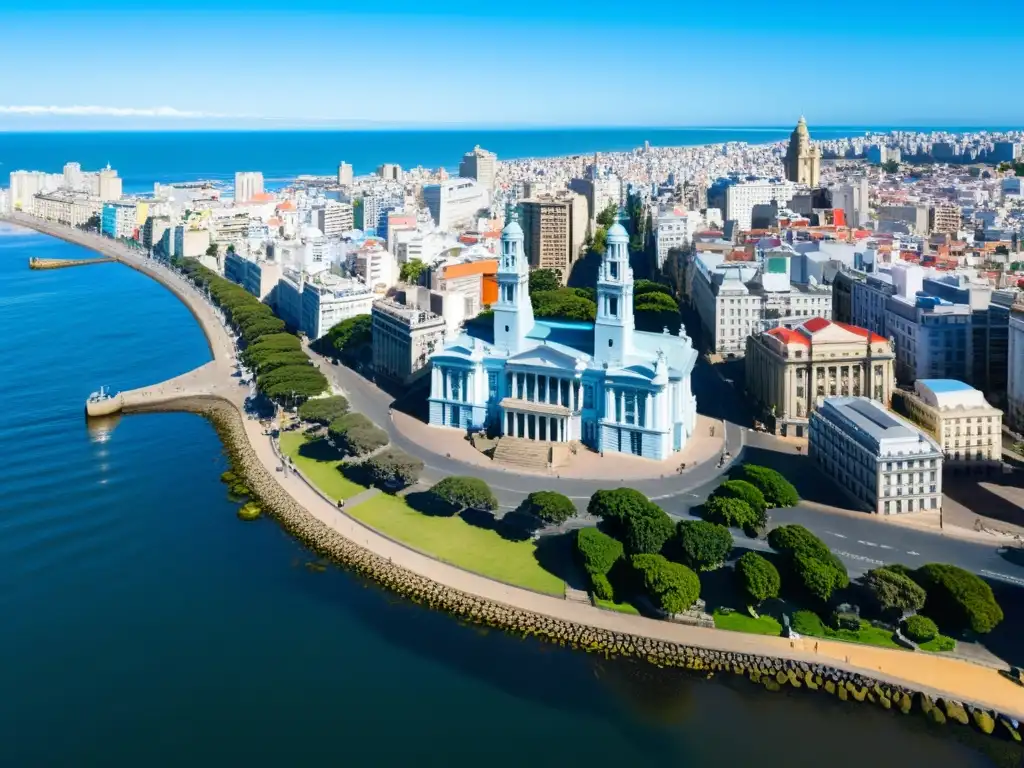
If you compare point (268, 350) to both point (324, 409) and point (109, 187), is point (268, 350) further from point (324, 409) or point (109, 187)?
point (109, 187)

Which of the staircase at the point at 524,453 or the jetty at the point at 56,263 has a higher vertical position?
the jetty at the point at 56,263

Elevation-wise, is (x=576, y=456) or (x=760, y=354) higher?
(x=760, y=354)

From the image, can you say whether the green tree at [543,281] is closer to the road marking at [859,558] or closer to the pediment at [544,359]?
the pediment at [544,359]

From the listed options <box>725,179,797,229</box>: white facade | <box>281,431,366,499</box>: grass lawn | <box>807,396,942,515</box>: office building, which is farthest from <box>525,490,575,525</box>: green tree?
<box>725,179,797,229</box>: white facade

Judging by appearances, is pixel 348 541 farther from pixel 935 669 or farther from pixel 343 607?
pixel 935 669

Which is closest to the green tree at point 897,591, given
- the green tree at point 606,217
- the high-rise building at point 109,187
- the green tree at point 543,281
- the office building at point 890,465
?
the office building at point 890,465

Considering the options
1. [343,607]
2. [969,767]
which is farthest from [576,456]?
[969,767]

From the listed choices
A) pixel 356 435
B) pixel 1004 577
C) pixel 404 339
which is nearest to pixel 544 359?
pixel 356 435
